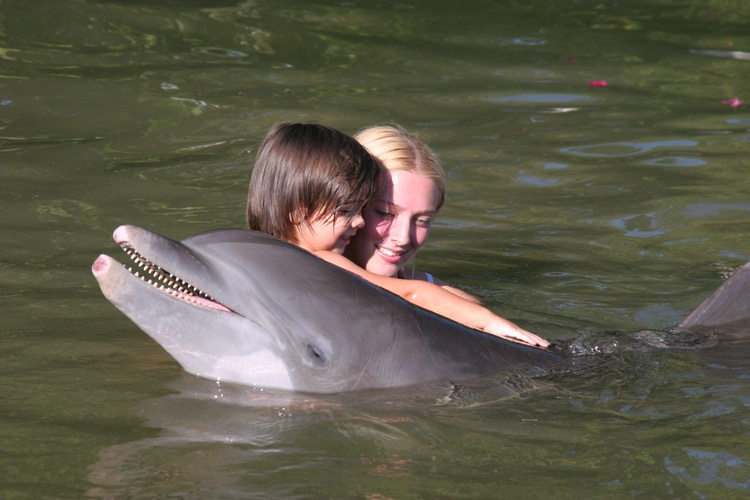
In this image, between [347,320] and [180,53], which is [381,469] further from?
[180,53]

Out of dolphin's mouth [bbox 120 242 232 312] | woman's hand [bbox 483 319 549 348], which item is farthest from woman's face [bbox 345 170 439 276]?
dolphin's mouth [bbox 120 242 232 312]

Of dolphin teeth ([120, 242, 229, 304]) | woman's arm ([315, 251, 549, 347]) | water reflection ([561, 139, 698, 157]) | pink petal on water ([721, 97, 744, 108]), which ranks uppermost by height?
dolphin teeth ([120, 242, 229, 304])

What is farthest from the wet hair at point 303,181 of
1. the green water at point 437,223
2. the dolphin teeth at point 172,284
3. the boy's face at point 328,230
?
the dolphin teeth at point 172,284

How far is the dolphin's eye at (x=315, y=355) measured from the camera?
4.97 meters

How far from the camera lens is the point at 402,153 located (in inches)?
258

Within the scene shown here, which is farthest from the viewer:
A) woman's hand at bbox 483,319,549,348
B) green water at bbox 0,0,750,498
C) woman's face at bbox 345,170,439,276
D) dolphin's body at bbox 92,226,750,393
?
woman's face at bbox 345,170,439,276

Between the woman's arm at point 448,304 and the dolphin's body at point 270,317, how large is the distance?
676 millimetres

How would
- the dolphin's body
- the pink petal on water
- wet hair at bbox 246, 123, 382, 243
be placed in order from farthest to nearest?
the pink petal on water < wet hair at bbox 246, 123, 382, 243 < the dolphin's body

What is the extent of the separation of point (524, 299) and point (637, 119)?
483 cm

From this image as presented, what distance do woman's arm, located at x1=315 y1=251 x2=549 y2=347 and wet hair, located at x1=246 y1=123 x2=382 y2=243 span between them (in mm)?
255

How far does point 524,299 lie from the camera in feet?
23.9

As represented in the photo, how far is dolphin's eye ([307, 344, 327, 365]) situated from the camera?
196 inches

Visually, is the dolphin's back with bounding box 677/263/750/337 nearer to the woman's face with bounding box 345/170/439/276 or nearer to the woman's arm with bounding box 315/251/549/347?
the woman's arm with bounding box 315/251/549/347

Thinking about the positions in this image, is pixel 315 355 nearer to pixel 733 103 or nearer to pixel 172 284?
pixel 172 284
